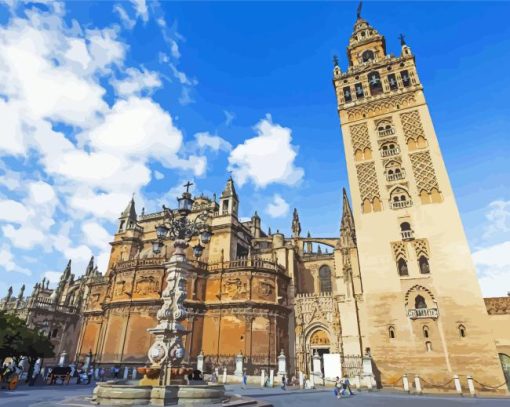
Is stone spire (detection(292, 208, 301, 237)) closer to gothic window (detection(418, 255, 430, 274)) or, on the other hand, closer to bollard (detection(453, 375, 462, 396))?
gothic window (detection(418, 255, 430, 274))

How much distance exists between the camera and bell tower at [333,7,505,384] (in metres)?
20.5

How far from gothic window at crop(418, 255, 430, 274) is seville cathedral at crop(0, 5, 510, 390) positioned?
11 cm

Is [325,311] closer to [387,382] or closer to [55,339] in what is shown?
[387,382]

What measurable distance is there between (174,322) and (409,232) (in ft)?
63.8

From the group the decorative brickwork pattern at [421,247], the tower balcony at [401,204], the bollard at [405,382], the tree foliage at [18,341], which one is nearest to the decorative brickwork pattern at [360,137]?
the tower balcony at [401,204]

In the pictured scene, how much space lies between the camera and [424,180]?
81.9 ft

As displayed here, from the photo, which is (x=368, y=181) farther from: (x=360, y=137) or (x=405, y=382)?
(x=405, y=382)

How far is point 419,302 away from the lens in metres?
22.1

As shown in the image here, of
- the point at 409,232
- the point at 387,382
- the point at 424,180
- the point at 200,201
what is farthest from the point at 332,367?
the point at 200,201

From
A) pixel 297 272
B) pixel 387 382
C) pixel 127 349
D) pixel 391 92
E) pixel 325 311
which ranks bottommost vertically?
pixel 387 382

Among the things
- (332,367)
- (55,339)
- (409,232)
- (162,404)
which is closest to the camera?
(162,404)

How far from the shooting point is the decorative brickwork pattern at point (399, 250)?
77.3 feet

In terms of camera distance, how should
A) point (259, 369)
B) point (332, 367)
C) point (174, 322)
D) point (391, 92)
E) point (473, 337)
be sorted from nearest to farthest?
point (174, 322) < point (473, 337) < point (332, 367) < point (259, 369) < point (391, 92)

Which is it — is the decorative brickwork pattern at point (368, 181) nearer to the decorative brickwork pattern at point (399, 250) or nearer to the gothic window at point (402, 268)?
the decorative brickwork pattern at point (399, 250)
